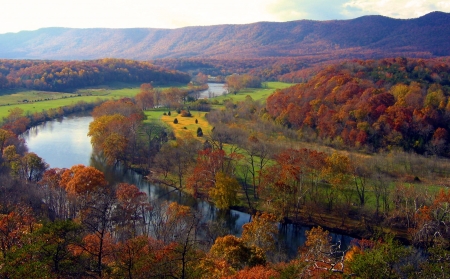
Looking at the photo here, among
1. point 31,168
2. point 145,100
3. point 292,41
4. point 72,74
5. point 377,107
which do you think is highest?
point 292,41

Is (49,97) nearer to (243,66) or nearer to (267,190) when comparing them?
(267,190)

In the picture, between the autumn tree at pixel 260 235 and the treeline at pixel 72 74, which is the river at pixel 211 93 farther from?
the autumn tree at pixel 260 235

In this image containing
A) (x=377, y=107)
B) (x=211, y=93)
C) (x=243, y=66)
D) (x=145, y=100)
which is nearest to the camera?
(x=377, y=107)

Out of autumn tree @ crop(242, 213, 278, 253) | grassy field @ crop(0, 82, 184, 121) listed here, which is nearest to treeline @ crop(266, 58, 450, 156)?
autumn tree @ crop(242, 213, 278, 253)

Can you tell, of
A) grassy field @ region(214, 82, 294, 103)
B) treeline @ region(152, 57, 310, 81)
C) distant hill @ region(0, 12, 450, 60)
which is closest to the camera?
grassy field @ region(214, 82, 294, 103)

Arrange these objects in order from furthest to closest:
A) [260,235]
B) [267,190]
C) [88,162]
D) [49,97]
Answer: [49,97]
[88,162]
[267,190]
[260,235]

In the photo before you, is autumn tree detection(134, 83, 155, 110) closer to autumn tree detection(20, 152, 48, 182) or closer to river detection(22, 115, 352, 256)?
river detection(22, 115, 352, 256)

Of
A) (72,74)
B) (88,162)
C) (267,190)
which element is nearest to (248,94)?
(72,74)

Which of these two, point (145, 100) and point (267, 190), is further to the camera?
point (145, 100)
